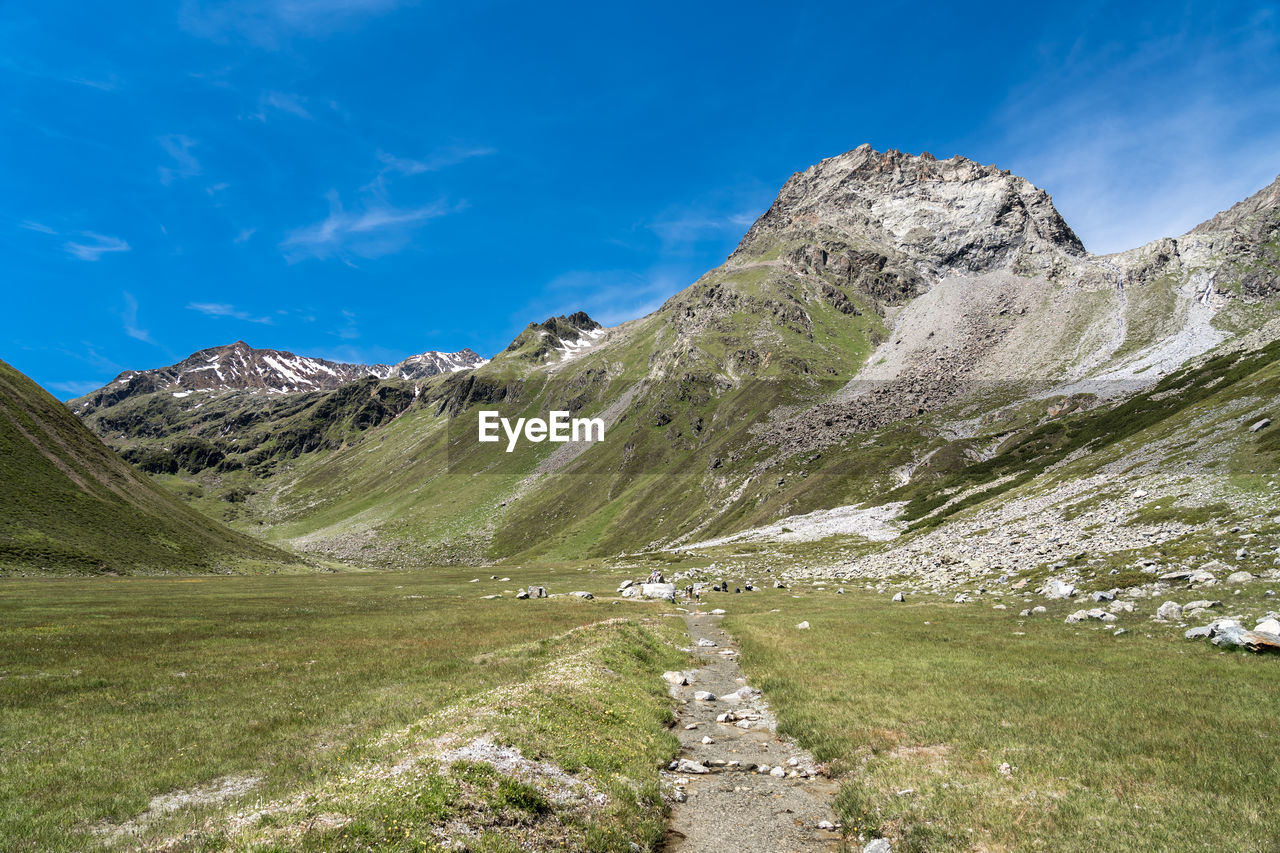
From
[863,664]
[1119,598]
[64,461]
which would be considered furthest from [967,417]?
[64,461]

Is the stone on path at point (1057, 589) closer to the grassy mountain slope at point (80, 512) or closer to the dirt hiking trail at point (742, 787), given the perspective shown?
the dirt hiking trail at point (742, 787)

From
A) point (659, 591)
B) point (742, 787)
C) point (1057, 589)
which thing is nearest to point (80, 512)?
point (659, 591)

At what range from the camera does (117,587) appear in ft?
239

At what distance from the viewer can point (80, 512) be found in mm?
103250

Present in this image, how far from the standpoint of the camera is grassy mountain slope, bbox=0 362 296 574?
9150 centimetres

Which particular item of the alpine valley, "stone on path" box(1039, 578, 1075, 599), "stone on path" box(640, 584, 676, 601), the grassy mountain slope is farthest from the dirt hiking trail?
the grassy mountain slope

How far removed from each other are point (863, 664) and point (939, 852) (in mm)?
16716

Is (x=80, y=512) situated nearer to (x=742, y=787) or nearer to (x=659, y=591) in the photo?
(x=659, y=591)

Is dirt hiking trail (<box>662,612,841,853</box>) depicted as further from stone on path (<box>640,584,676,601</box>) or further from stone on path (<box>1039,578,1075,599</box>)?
stone on path (<box>640,584,676,601</box>)

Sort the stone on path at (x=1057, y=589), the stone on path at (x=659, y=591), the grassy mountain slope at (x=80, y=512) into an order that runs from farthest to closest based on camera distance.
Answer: the grassy mountain slope at (x=80, y=512) → the stone on path at (x=659, y=591) → the stone on path at (x=1057, y=589)

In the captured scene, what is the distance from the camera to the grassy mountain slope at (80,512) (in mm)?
91500

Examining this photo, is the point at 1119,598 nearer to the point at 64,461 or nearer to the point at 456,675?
the point at 456,675

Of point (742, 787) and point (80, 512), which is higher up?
point (80, 512)

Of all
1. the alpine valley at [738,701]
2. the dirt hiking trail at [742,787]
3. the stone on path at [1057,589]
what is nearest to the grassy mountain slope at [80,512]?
the alpine valley at [738,701]
